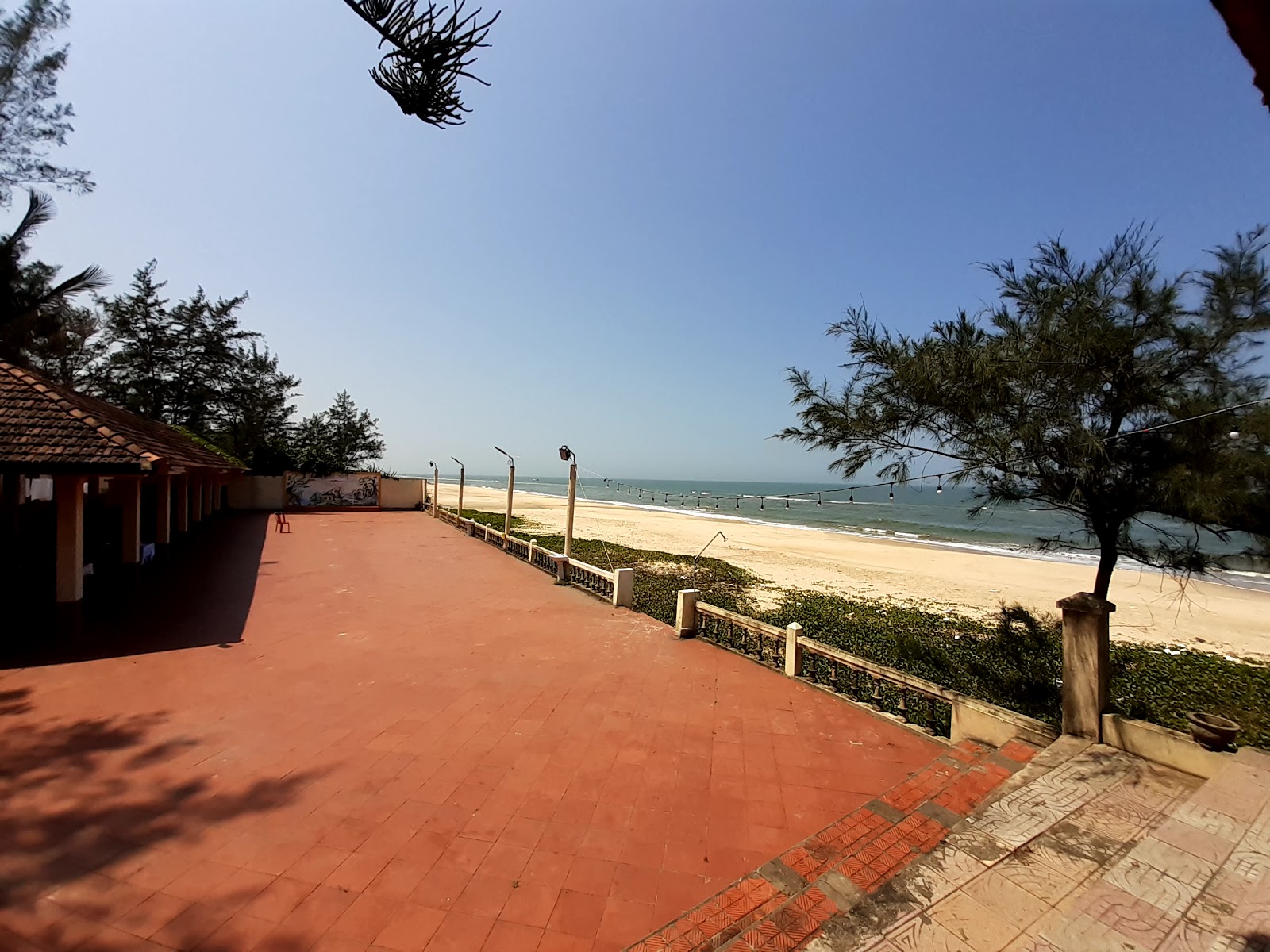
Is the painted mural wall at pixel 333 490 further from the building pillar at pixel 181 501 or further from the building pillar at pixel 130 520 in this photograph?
→ the building pillar at pixel 130 520

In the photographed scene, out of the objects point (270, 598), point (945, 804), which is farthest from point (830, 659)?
point (270, 598)

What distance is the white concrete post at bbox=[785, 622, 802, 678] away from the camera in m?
6.27

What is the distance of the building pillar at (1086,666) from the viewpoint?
4324 millimetres

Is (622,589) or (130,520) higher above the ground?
(130,520)

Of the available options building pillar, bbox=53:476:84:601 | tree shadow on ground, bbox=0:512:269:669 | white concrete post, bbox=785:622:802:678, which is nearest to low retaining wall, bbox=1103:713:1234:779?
white concrete post, bbox=785:622:802:678

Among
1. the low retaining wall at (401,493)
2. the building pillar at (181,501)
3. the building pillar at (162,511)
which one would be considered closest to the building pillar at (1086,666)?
the building pillar at (162,511)

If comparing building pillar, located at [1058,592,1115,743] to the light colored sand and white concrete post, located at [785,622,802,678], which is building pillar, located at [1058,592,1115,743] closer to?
white concrete post, located at [785,622,802,678]

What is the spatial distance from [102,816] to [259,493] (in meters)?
24.9

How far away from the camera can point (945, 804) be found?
3738 mm

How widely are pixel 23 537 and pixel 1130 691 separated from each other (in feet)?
57.7

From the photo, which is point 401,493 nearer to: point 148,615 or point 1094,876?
point 148,615

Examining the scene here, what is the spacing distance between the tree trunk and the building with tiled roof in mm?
11873

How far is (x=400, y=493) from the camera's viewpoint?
1046 inches

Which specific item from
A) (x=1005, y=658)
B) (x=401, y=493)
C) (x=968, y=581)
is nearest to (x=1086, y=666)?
(x=1005, y=658)
